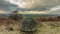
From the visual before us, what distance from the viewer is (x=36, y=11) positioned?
3.33 feet

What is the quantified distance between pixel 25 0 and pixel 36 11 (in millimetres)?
133

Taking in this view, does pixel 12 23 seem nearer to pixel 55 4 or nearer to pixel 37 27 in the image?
pixel 37 27

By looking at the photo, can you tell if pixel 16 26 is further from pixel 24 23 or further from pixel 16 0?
pixel 16 0

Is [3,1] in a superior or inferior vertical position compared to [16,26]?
superior

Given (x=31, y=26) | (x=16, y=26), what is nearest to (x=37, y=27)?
(x=31, y=26)

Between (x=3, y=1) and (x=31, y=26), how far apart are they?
32 centimetres

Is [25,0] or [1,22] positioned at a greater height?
[25,0]

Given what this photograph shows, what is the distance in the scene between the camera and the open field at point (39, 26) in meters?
1.08

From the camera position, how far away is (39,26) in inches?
43.3

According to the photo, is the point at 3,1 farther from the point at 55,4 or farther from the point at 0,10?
the point at 55,4

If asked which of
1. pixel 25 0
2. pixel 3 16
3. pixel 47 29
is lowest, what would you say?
pixel 47 29

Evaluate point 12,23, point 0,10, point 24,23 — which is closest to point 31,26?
point 24,23

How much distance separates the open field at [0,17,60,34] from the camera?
1.08 meters

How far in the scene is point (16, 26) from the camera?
1.10 metres
